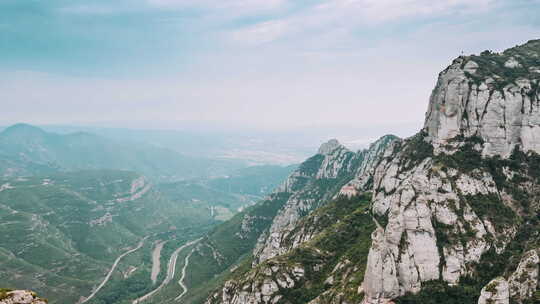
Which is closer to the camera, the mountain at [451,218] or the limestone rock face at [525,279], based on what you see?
the limestone rock face at [525,279]

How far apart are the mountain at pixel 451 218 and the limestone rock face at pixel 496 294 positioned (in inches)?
6.4

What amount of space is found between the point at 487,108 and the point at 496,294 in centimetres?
6338

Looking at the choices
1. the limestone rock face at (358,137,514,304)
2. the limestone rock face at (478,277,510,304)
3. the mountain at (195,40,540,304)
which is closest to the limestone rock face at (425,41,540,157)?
the mountain at (195,40,540,304)

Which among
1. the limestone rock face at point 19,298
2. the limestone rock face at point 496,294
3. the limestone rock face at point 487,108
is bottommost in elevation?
the limestone rock face at point 496,294

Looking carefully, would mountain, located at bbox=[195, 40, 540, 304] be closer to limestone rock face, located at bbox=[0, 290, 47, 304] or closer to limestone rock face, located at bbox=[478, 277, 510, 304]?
limestone rock face, located at bbox=[478, 277, 510, 304]

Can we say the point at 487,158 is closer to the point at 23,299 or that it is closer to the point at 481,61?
the point at 481,61

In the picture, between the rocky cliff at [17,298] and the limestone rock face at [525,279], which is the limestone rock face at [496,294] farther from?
the rocky cliff at [17,298]

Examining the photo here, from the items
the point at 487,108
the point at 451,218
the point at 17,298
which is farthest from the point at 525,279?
the point at 17,298

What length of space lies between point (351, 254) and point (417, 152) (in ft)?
131

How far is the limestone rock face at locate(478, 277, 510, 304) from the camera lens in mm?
66562

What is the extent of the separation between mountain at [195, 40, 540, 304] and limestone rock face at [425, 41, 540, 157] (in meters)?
0.28

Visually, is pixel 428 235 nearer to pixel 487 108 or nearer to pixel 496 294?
pixel 496 294

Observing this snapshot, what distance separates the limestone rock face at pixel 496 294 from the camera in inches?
2621

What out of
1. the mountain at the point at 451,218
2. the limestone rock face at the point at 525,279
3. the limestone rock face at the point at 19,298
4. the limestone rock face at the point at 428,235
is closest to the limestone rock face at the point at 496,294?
the mountain at the point at 451,218
